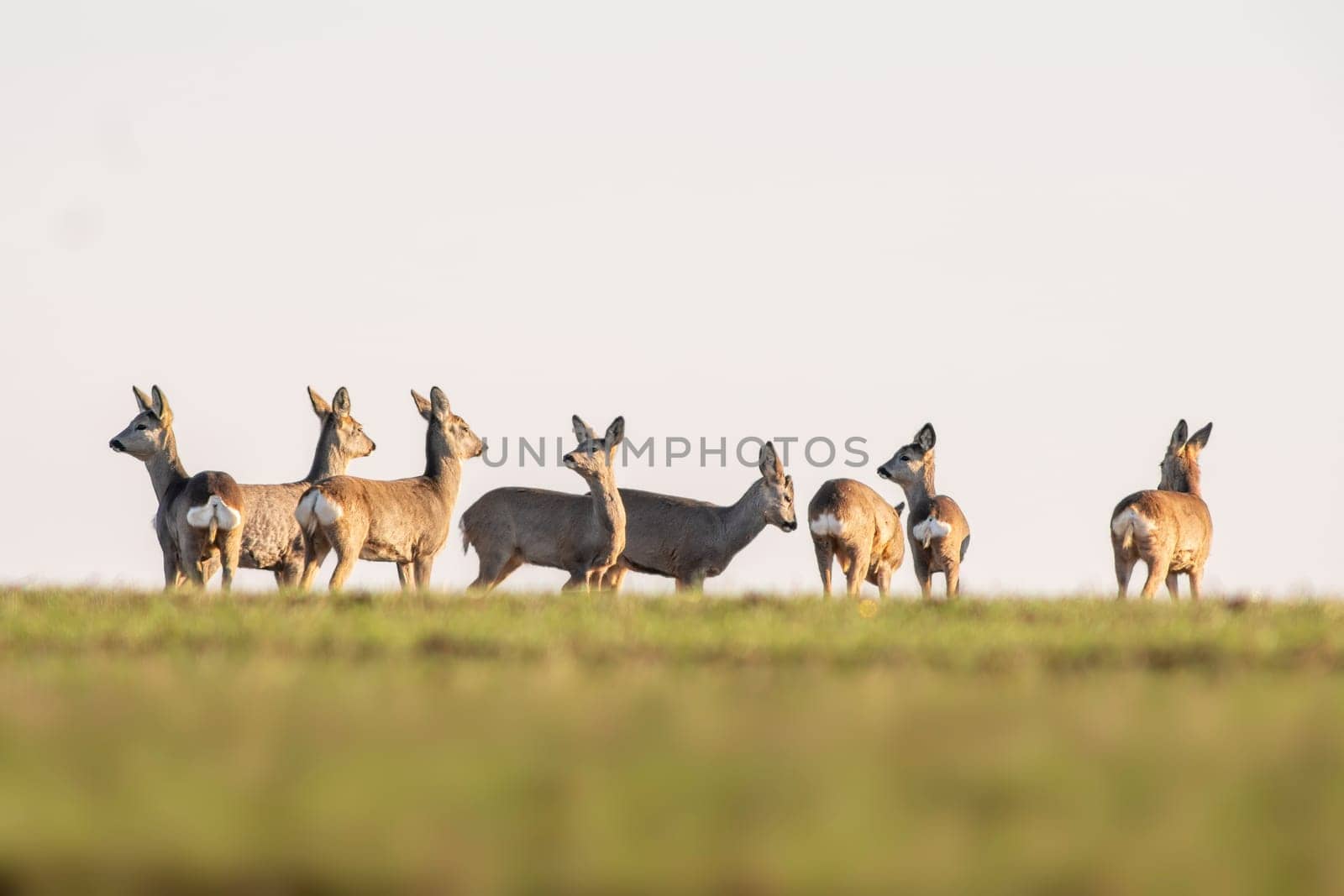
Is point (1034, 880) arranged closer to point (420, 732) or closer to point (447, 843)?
A: point (447, 843)

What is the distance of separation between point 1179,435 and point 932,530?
3.46 meters

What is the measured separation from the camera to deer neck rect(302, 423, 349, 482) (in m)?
21.6

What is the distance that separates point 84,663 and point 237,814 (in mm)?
3154

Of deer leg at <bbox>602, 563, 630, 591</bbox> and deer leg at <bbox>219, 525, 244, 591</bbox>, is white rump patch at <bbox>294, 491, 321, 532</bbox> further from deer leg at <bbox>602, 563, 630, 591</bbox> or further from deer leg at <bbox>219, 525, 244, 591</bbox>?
deer leg at <bbox>602, 563, 630, 591</bbox>

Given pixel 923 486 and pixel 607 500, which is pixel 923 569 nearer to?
pixel 923 486

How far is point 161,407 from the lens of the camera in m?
20.3

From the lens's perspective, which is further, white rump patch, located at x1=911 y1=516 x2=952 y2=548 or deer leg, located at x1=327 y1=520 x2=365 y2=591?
white rump patch, located at x1=911 y1=516 x2=952 y2=548

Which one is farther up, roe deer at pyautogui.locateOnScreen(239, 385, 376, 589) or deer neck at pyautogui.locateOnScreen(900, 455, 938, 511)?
deer neck at pyautogui.locateOnScreen(900, 455, 938, 511)

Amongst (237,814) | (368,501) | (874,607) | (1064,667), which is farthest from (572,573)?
(237,814)

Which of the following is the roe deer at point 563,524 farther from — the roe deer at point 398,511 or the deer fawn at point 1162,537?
the deer fawn at point 1162,537

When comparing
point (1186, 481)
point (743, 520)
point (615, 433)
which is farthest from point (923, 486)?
point (615, 433)

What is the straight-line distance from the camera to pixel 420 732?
20.9 ft

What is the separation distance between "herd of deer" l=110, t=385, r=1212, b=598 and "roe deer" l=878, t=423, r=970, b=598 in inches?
0.7

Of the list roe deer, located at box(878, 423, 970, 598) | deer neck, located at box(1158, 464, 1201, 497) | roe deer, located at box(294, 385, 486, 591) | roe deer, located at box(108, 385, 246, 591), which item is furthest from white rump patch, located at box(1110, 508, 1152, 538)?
roe deer, located at box(108, 385, 246, 591)
